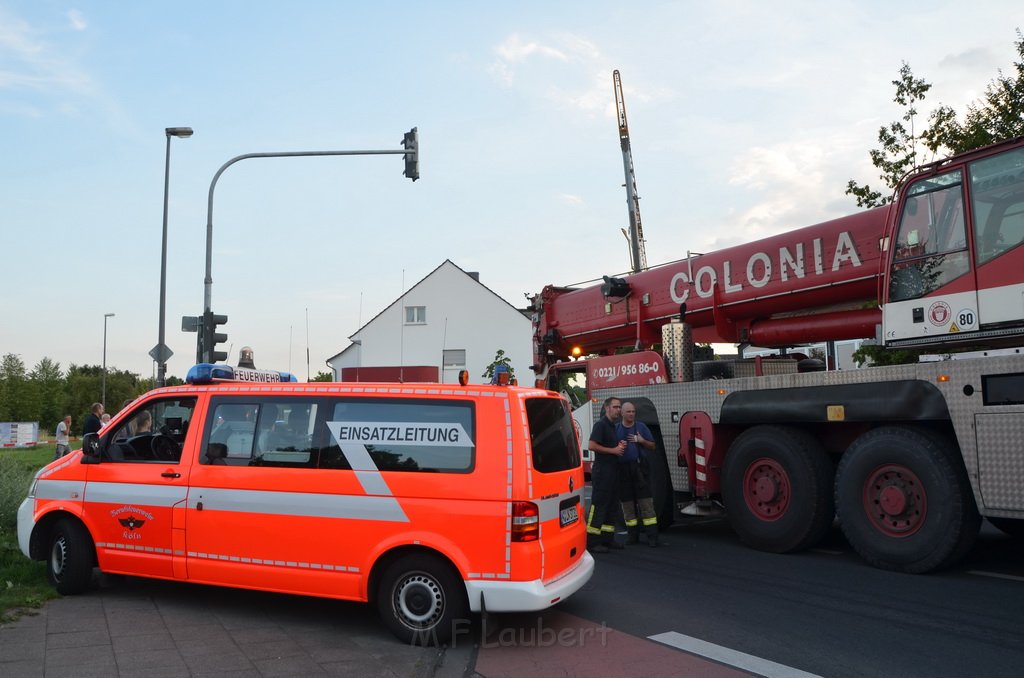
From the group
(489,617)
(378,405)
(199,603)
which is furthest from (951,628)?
(199,603)

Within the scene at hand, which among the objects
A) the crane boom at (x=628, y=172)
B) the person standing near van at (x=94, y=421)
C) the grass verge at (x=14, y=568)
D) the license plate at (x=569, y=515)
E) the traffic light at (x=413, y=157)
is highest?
the crane boom at (x=628, y=172)

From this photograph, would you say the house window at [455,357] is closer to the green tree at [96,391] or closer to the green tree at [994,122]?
the green tree at [994,122]

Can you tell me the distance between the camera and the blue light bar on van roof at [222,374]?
21.5 ft

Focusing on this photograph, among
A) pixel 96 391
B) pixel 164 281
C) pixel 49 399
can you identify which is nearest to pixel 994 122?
pixel 164 281

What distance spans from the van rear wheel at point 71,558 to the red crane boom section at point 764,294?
23.7 ft

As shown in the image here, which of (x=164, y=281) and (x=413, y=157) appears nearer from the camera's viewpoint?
(x=413, y=157)

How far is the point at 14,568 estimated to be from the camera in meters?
7.45

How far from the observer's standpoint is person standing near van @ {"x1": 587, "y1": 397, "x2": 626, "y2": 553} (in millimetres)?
9102

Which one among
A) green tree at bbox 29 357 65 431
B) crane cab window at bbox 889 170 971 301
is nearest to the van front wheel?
crane cab window at bbox 889 170 971 301

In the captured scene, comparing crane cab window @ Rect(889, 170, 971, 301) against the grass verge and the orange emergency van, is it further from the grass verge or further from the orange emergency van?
the grass verge

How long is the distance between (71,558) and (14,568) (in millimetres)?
1230

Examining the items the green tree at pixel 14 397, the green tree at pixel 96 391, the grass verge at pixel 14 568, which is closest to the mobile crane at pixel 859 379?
the grass verge at pixel 14 568

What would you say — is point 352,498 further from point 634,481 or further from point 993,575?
point 993,575

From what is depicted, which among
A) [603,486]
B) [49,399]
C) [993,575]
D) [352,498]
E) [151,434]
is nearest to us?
[352,498]
